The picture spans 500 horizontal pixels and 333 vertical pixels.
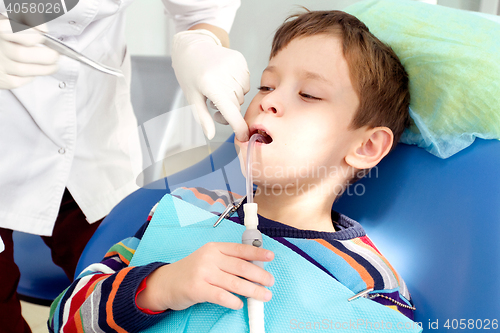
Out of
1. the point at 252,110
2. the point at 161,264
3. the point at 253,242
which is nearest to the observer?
the point at 253,242

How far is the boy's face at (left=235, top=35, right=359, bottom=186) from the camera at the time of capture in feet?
2.39

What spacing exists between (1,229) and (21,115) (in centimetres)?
27

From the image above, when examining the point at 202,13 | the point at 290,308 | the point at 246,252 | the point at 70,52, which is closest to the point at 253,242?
the point at 246,252

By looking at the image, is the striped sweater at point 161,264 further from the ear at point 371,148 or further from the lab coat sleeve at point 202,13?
the lab coat sleeve at point 202,13

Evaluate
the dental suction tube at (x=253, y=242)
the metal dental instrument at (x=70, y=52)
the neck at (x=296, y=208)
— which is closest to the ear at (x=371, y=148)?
the neck at (x=296, y=208)

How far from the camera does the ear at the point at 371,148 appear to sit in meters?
0.84

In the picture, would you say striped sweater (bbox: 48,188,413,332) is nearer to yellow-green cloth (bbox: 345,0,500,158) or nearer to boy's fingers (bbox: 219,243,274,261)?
boy's fingers (bbox: 219,243,274,261)

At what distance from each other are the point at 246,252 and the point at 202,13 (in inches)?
22.1

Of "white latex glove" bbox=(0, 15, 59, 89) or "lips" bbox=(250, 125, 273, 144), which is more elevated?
"white latex glove" bbox=(0, 15, 59, 89)

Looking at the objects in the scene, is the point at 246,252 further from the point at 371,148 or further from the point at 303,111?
the point at 371,148

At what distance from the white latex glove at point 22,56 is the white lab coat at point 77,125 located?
0.04 metres

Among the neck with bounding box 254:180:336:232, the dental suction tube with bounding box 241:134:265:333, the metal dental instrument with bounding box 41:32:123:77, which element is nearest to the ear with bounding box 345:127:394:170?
the neck with bounding box 254:180:336:232

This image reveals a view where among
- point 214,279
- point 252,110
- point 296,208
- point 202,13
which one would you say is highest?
point 202,13

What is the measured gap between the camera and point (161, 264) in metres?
0.65
